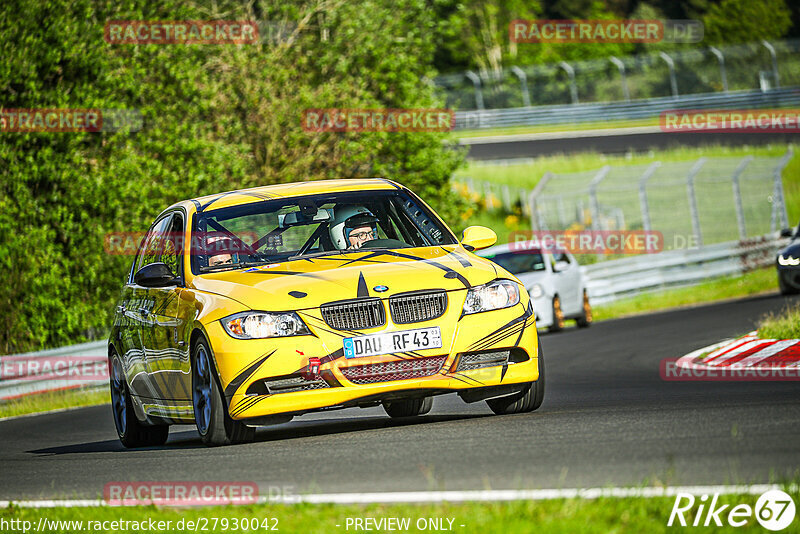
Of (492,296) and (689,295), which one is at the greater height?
(492,296)

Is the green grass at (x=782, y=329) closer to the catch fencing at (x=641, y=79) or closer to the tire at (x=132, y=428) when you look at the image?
the tire at (x=132, y=428)

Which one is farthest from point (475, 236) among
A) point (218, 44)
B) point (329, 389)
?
point (218, 44)

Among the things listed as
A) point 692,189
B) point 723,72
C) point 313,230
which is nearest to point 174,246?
point 313,230

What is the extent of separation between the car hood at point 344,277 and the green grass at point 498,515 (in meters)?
2.58

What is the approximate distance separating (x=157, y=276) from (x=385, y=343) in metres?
1.87

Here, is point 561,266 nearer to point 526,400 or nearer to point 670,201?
point 526,400

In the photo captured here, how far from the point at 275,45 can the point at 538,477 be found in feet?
87.3

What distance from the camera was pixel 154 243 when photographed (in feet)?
35.1

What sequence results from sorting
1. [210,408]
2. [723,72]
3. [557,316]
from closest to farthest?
1. [210,408]
2. [557,316]
3. [723,72]

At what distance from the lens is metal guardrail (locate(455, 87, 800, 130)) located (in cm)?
5236

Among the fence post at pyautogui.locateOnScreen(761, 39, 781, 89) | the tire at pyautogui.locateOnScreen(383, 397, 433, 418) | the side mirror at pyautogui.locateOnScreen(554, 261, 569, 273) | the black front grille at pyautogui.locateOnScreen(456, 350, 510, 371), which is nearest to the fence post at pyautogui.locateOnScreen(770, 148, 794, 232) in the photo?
the side mirror at pyautogui.locateOnScreen(554, 261, 569, 273)

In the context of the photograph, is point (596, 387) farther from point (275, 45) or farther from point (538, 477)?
point (275, 45)

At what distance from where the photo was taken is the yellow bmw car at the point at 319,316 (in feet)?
27.2

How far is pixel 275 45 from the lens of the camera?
31734 mm
